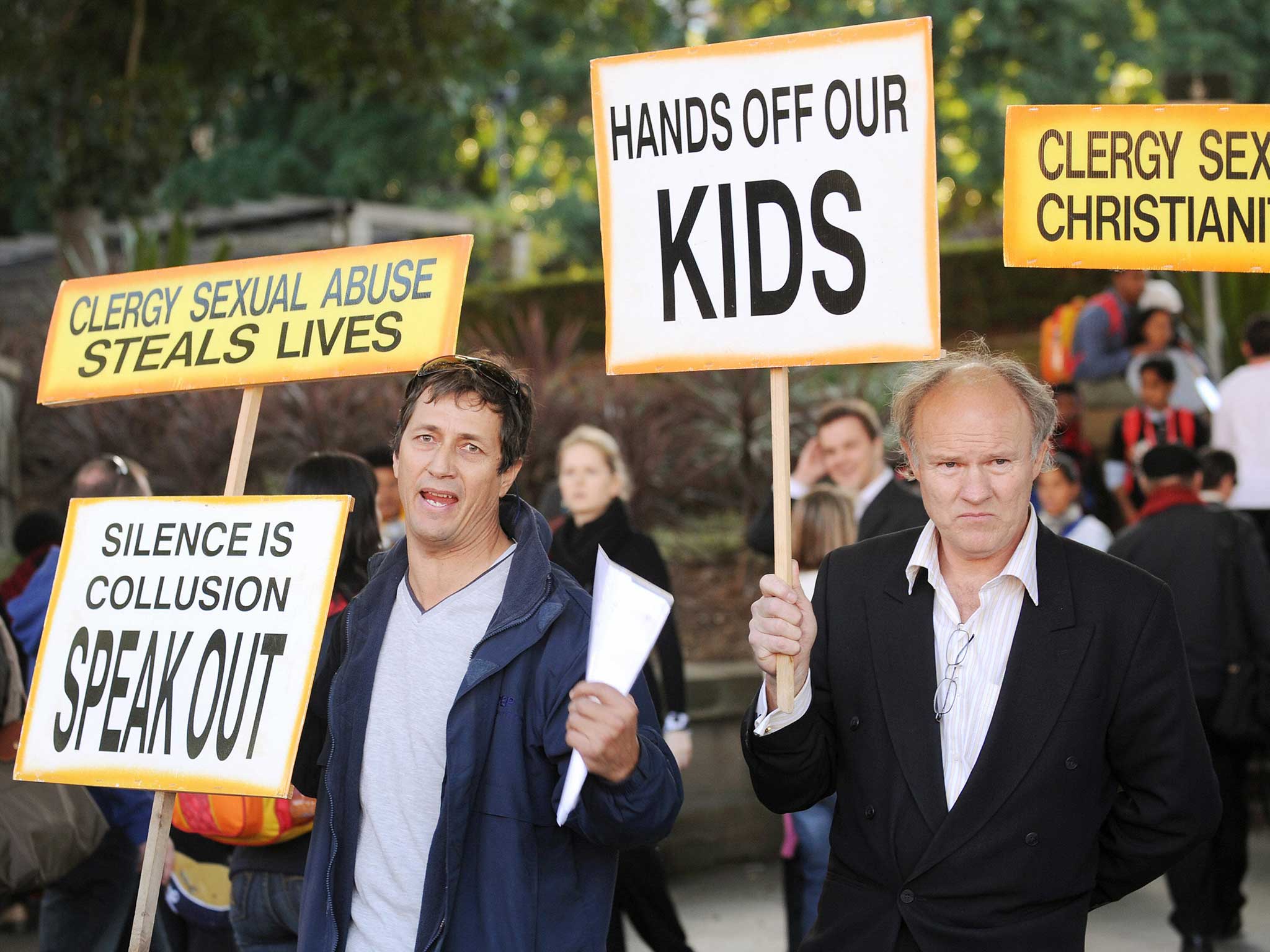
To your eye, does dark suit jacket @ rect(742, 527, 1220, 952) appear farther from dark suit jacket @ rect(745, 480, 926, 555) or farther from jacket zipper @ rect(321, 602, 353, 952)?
dark suit jacket @ rect(745, 480, 926, 555)

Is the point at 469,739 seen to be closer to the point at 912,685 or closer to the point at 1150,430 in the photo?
the point at 912,685

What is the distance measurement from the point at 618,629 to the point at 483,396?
0.68 meters

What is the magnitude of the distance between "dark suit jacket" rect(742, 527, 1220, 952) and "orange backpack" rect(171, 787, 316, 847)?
125 centimetres

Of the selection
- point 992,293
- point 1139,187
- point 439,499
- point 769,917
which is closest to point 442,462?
point 439,499

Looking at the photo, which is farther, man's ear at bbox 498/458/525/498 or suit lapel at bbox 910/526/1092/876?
man's ear at bbox 498/458/525/498

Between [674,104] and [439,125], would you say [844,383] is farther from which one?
[439,125]

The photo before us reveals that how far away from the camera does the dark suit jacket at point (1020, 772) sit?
283 cm

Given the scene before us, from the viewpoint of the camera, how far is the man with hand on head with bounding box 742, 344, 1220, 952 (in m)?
2.84

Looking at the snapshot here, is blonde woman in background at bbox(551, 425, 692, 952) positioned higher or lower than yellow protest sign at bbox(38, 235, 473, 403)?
lower

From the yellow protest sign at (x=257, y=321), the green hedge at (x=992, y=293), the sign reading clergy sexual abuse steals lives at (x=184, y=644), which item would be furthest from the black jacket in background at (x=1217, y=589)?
the green hedge at (x=992, y=293)

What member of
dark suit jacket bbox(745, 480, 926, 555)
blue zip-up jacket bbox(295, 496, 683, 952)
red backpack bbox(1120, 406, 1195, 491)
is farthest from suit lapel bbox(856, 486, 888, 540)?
red backpack bbox(1120, 406, 1195, 491)

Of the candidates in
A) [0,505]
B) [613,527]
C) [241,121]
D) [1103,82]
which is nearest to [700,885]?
[613,527]

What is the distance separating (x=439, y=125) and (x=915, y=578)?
77.8ft

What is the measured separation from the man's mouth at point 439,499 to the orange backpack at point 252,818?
100 centimetres
